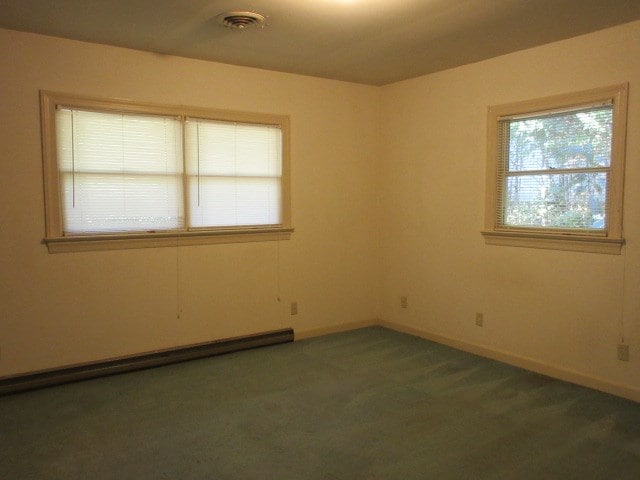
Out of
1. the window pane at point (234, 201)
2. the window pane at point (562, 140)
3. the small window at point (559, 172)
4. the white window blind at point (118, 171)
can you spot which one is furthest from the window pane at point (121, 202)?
the window pane at point (562, 140)

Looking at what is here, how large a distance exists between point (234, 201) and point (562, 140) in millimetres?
2679

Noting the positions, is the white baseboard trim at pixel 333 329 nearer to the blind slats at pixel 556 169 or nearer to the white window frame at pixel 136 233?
the white window frame at pixel 136 233

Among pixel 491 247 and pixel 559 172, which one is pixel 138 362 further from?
pixel 559 172

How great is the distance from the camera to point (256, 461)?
8.61 feet

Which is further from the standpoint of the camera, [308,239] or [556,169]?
[308,239]

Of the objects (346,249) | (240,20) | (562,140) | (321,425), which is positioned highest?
(240,20)

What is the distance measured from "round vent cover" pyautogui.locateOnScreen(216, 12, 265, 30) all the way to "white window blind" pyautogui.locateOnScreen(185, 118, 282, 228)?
3.64 feet

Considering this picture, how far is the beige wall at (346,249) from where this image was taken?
3.52 m

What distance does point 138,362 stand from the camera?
3.97m

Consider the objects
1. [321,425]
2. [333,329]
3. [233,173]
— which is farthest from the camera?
[333,329]

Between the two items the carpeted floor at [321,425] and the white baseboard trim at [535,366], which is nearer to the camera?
the carpeted floor at [321,425]

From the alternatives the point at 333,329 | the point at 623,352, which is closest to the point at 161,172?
the point at 333,329

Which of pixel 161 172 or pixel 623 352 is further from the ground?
pixel 161 172

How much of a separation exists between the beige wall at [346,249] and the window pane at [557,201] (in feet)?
0.70
